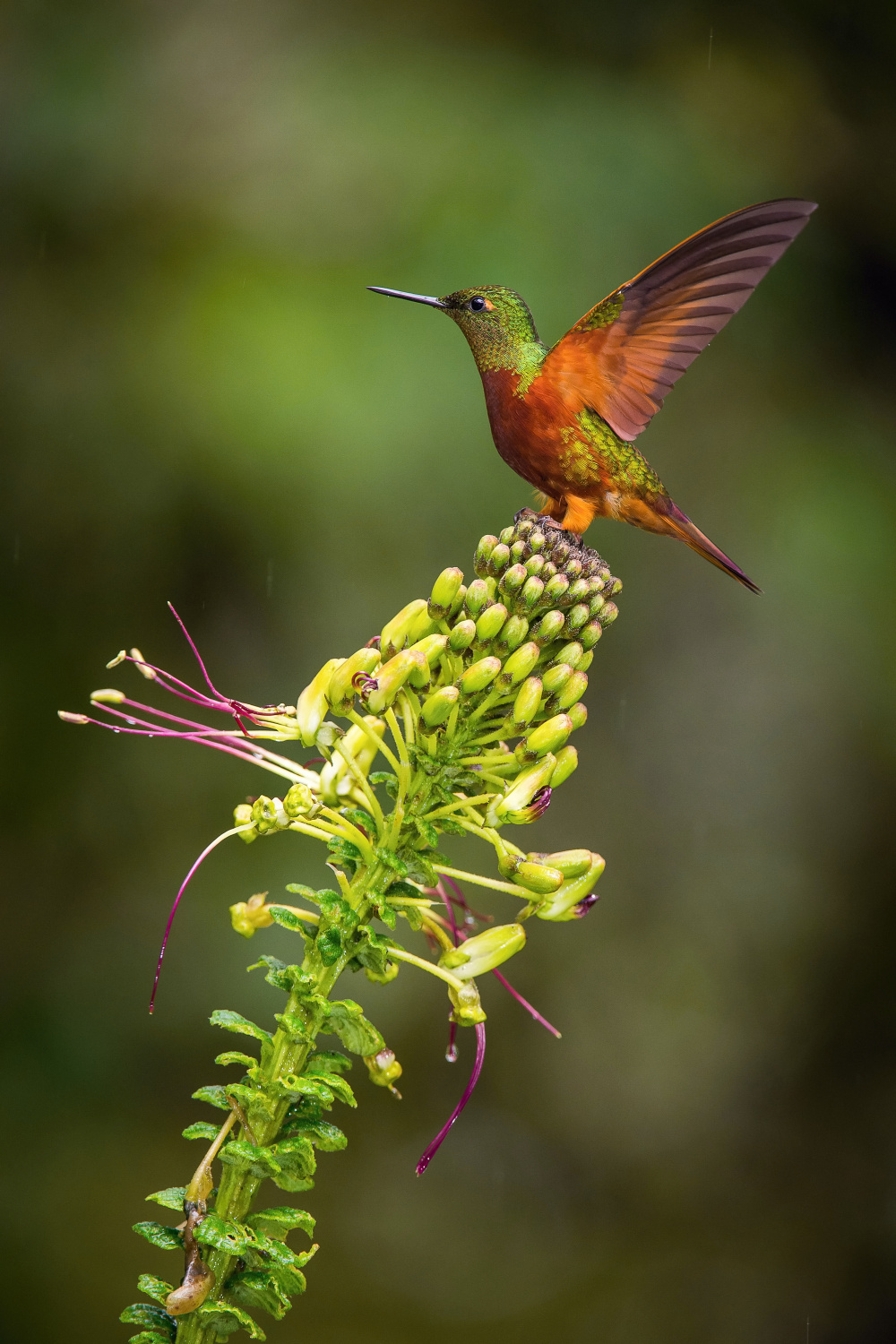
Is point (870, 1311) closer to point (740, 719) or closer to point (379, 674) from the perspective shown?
point (740, 719)

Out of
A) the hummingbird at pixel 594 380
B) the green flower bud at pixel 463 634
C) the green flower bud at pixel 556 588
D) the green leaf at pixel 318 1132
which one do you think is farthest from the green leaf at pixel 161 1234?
the hummingbird at pixel 594 380

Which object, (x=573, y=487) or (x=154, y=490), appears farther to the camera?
(x=154, y=490)

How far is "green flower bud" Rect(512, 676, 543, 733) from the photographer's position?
1233mm

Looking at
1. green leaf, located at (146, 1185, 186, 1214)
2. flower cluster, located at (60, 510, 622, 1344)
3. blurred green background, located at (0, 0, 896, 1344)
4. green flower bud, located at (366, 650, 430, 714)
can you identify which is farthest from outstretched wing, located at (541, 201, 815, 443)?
blurred green background, located at (0, 0, 896, 1344)

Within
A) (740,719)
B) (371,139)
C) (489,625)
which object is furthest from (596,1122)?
(371,139)

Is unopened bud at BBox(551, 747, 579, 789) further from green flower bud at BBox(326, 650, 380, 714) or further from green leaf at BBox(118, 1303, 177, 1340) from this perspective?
green leaf at BBox(118, 1303, 177, 1340)

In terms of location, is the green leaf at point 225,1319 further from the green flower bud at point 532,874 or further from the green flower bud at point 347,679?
the green flower bud at point 347,679

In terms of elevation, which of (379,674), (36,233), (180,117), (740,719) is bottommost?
(379,674)

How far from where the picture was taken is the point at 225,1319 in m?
1.10

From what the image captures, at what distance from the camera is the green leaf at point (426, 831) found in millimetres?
1226

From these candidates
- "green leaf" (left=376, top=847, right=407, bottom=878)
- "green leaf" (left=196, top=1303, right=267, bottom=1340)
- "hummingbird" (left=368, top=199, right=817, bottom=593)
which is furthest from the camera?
"hummingbird" (left=368, top=199, right=817, bottom=593)

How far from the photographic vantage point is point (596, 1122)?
3807 millimetres

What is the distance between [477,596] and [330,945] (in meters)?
0.43

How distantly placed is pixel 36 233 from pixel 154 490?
3.33ft
